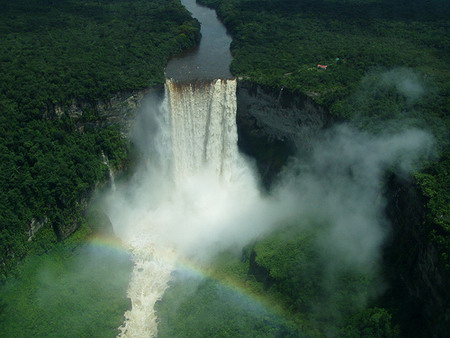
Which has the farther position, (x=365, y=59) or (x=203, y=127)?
(x=365, y=59)

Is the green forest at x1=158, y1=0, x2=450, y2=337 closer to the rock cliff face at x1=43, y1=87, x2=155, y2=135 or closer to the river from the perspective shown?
the river

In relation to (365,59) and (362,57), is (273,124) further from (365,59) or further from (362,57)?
(362,57)

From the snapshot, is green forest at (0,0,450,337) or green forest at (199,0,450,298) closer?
green forest at (0,0,450,337)

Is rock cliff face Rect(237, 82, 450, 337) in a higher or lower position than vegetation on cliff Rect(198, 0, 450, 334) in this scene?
lower

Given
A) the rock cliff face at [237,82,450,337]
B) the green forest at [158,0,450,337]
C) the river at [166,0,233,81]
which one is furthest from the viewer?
the river at [166,0,233,81]

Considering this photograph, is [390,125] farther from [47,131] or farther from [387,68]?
[47,131]

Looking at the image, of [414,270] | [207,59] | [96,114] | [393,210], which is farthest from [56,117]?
[414,270]

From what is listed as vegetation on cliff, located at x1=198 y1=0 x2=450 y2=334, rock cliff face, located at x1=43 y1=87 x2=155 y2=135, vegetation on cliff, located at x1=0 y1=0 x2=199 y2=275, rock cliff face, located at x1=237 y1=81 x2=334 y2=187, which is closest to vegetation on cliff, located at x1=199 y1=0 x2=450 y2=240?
vegetation on cliff, located at x1=198 y1=0 x2=450 y2=334
